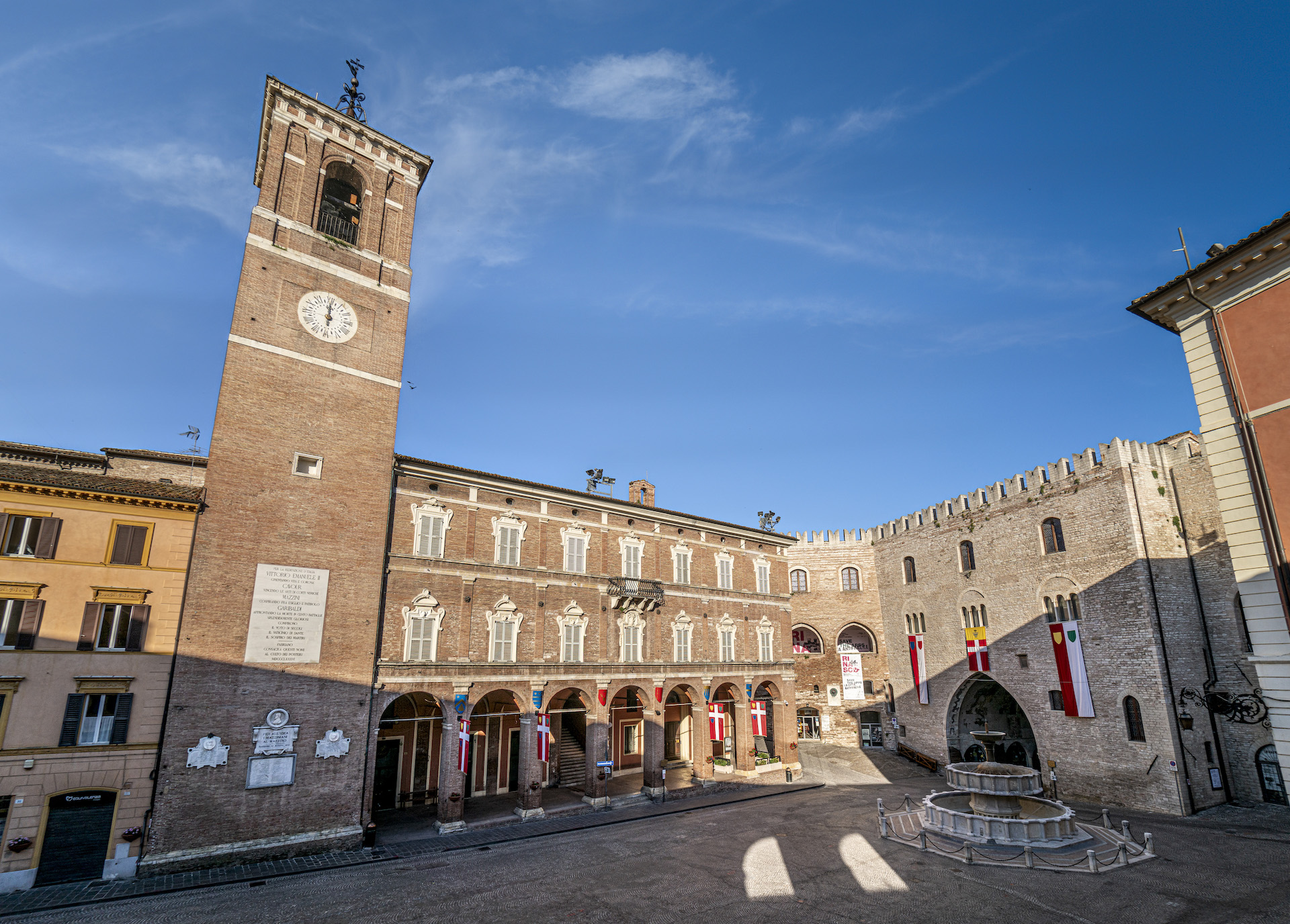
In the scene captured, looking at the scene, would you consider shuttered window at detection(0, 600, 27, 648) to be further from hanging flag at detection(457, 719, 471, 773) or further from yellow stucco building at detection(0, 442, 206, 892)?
hanging flag at detection(457, 719, 471, 773)

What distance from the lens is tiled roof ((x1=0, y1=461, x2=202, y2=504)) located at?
66.0 ft

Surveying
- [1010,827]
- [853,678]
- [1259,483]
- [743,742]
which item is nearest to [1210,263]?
[1259,483]

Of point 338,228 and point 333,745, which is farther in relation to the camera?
point 338,228

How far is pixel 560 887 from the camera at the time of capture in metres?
18.4

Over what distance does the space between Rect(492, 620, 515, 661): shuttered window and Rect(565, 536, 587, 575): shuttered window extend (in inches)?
160

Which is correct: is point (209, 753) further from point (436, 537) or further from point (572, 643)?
point (572, 643)

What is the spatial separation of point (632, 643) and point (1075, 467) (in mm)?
26004

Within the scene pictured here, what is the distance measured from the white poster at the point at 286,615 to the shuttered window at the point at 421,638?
10.8ft

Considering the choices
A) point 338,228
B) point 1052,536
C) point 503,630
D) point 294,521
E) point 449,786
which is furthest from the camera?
point 1052,536

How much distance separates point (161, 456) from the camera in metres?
26.3

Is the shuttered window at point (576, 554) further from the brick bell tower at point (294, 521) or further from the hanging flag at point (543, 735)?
the brick bell tower at point (294, 521)

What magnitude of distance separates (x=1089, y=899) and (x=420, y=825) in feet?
73.0

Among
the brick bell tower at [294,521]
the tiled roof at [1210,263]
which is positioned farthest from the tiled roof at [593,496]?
the tiled roof at [1210,263]

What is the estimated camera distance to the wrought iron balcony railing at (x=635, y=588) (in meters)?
32.1
